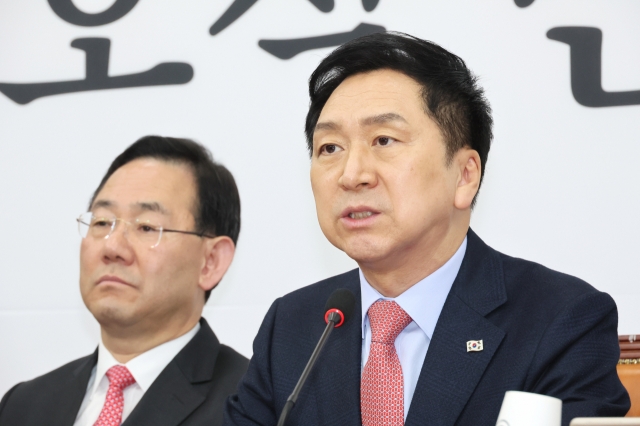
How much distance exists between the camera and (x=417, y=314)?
1776mm

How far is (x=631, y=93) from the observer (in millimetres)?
2523

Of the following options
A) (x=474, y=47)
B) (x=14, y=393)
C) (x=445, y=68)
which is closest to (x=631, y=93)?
(x=474, y=47)

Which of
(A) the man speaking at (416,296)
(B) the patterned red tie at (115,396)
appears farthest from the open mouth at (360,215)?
(B) the patterned red tie at (115,396)

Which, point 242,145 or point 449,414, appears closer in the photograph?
point 449,414

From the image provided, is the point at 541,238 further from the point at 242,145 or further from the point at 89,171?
the point at 89,171

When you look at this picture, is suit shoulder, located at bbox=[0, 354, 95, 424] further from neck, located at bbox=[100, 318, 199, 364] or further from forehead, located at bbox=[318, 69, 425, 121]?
forehead, located at bbox=[318, 69, 425, 121]

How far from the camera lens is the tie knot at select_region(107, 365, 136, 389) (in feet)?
7.83

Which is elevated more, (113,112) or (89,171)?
(113,112)

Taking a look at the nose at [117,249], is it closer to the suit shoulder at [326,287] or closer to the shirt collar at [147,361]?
the shirt collar at [147,361]

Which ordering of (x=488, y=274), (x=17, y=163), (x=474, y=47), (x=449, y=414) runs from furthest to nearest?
(x=17, y=163) → (x=474, y=47) → (x=488, y=274) → (x=449, y=414)

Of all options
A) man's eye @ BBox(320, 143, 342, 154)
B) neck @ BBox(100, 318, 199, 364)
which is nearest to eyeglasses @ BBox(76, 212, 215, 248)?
neck @ BBox(100, 318, 199, 364)

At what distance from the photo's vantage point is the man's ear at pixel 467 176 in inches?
73.6

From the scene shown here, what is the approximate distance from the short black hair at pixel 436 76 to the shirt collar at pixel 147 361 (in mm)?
1049

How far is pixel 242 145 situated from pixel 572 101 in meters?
1.18
